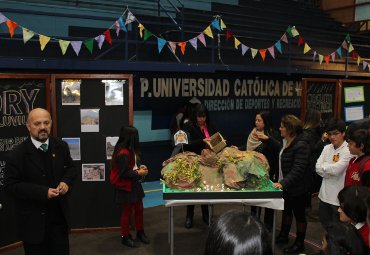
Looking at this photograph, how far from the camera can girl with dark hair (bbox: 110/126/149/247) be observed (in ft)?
14.5

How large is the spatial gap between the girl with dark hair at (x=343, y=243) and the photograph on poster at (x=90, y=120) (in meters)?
3.52

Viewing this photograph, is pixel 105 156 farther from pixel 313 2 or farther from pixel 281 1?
pixel 313 2

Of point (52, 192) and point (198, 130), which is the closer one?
point (52, 192)

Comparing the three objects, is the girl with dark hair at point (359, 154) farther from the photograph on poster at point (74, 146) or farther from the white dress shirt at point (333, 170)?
the photograph on poster at point (74, 146)

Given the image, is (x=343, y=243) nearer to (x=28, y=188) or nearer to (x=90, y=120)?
(x=28, y=188)

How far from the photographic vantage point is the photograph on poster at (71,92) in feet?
15.9

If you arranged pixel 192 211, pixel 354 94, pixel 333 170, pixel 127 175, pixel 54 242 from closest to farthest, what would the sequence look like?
1. pixel 54 242
2. pixel 333 170
3. pixel 127 175
4. pixel 192 211
5. pixel 354 94

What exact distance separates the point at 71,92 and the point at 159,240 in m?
2.24

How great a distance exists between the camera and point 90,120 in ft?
16.2

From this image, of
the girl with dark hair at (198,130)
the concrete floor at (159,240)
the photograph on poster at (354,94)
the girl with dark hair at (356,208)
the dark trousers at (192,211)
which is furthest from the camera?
the photograph on poster at (354,94)

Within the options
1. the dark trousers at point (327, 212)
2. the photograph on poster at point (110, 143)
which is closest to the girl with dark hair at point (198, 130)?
the photograph on poster at point (110, 143)

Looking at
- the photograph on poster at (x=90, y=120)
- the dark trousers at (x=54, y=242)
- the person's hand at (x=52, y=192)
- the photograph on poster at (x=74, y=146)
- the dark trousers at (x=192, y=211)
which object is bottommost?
the dark trousers at (x=192, y=211)

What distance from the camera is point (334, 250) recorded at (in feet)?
6.79

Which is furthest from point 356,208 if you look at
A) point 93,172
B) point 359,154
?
point 93,172
